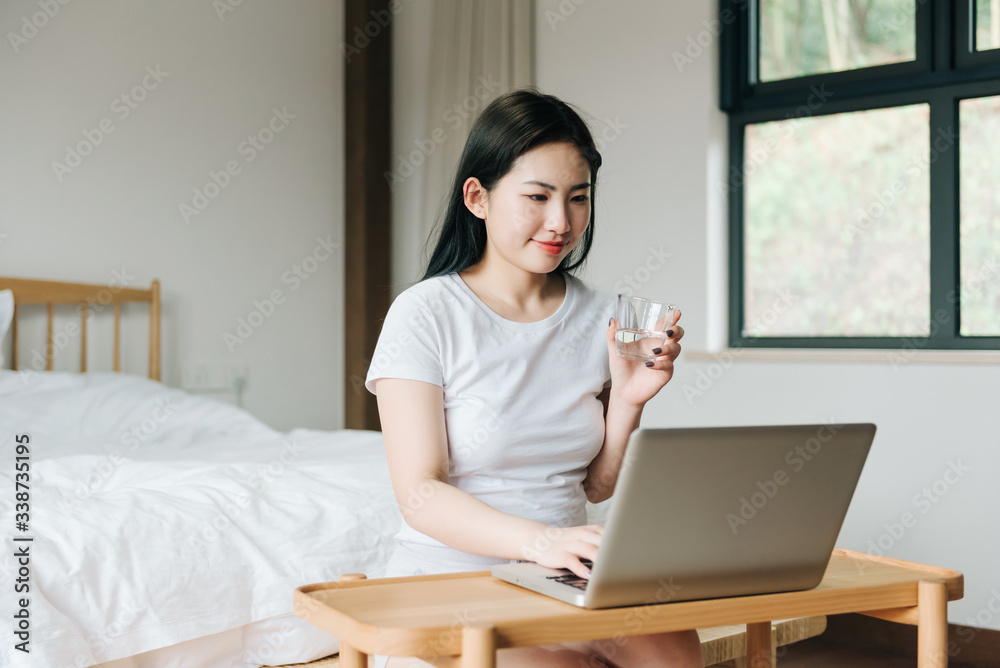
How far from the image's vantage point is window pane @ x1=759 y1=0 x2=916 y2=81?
2797 millimetres

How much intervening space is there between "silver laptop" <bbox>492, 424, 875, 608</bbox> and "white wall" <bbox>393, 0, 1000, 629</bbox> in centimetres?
192

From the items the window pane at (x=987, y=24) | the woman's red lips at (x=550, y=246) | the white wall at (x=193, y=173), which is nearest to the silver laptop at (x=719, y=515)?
the woman's red lips at (x=550, y=246)

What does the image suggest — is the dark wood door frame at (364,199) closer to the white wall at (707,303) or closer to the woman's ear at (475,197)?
the white wall at (707,303)

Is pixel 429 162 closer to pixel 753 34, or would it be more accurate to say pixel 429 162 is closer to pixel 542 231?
pixel 753 34

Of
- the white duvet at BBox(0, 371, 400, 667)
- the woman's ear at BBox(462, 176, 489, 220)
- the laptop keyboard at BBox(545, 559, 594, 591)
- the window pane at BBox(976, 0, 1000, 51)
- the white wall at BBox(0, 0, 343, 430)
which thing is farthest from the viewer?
the white wall at BBox(0, 0, 343, 430)

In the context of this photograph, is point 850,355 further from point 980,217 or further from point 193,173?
point 193,173

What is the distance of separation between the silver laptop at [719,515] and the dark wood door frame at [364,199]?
2.98 metres

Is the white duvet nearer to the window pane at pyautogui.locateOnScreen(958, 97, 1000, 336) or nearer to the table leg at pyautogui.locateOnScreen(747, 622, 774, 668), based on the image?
the table leg at pyautogui.locateOnScreen(747, 622, 774, 668)

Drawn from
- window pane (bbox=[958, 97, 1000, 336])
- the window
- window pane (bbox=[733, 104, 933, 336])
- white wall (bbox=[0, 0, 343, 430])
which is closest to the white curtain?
white wall (bbox=[0, 0, 343, 430])

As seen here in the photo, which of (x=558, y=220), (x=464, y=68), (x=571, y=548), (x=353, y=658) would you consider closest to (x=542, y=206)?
(x=558, y=220)

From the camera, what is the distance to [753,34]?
304 centimetres

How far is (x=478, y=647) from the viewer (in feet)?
2.18

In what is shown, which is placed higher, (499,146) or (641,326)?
(499,146)

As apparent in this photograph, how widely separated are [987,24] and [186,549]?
8.23 feet
